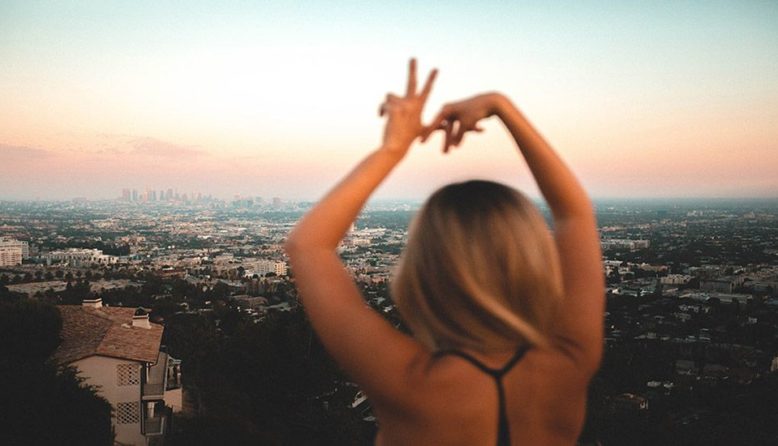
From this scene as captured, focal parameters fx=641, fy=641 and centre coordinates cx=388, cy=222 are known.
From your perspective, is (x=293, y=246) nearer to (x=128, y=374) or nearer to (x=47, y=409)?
(x=47, y=409)

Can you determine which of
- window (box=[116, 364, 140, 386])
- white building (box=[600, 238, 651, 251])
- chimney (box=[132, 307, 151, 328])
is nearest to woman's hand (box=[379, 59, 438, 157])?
window (box=[116, 364, 140, 386])

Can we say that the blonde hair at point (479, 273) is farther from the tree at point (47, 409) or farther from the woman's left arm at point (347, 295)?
the tree at point (47, 409)

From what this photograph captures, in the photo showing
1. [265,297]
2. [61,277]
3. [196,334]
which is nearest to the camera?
[196,334]

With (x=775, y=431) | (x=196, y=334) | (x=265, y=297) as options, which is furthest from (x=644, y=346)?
(x=265, y=297)

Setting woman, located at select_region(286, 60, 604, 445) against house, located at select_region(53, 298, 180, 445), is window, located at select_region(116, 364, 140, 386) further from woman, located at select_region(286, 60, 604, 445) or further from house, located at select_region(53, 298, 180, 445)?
woman, located at select_region(286, 60, 604, 445)

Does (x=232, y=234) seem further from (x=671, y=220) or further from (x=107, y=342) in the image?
(x=107, y=342)

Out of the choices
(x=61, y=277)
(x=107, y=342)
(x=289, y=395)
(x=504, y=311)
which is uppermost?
(x=504, y=311)

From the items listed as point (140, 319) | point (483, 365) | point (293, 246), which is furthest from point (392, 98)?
point (140, 319)
